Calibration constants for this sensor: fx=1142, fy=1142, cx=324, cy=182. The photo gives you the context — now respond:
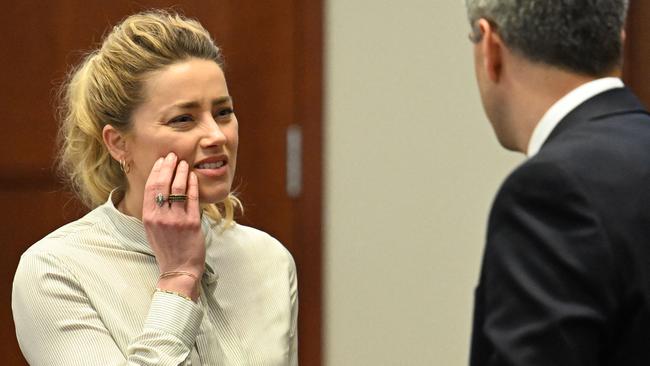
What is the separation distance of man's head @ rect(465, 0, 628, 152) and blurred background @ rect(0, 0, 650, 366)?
1.81 meters

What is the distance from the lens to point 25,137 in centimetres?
317

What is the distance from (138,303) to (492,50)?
91 cm

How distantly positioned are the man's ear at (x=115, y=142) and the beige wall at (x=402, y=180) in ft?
3.66

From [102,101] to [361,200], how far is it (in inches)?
47.4

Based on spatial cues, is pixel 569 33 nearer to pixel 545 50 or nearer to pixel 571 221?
pixel 545 50

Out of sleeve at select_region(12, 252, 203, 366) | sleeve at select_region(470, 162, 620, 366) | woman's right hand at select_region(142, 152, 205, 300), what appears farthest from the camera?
woman's right hand at select_region(142, 152, 205, 300)

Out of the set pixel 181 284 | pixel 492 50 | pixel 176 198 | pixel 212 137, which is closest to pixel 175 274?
pixel 181 284

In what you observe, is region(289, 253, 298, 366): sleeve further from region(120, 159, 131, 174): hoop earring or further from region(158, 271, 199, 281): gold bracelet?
region(120, 159, 131, 174): hoop earring

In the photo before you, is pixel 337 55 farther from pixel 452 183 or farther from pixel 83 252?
pixel 83 252

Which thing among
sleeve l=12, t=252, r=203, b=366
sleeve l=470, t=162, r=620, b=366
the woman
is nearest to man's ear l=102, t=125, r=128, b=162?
the woman

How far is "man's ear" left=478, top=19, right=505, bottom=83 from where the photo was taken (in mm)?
1431

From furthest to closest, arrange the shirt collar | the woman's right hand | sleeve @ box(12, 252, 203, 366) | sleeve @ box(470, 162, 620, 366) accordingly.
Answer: the woman's right hand
sleeve @ box(12, 252, 203, 366)
the shirt collar
sleeve @ box(470, 162, 620, 366)

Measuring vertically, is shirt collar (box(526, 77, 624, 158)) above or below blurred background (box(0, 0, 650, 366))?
above

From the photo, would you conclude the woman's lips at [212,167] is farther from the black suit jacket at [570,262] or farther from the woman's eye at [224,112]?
the black suit jacket at [570,262]
